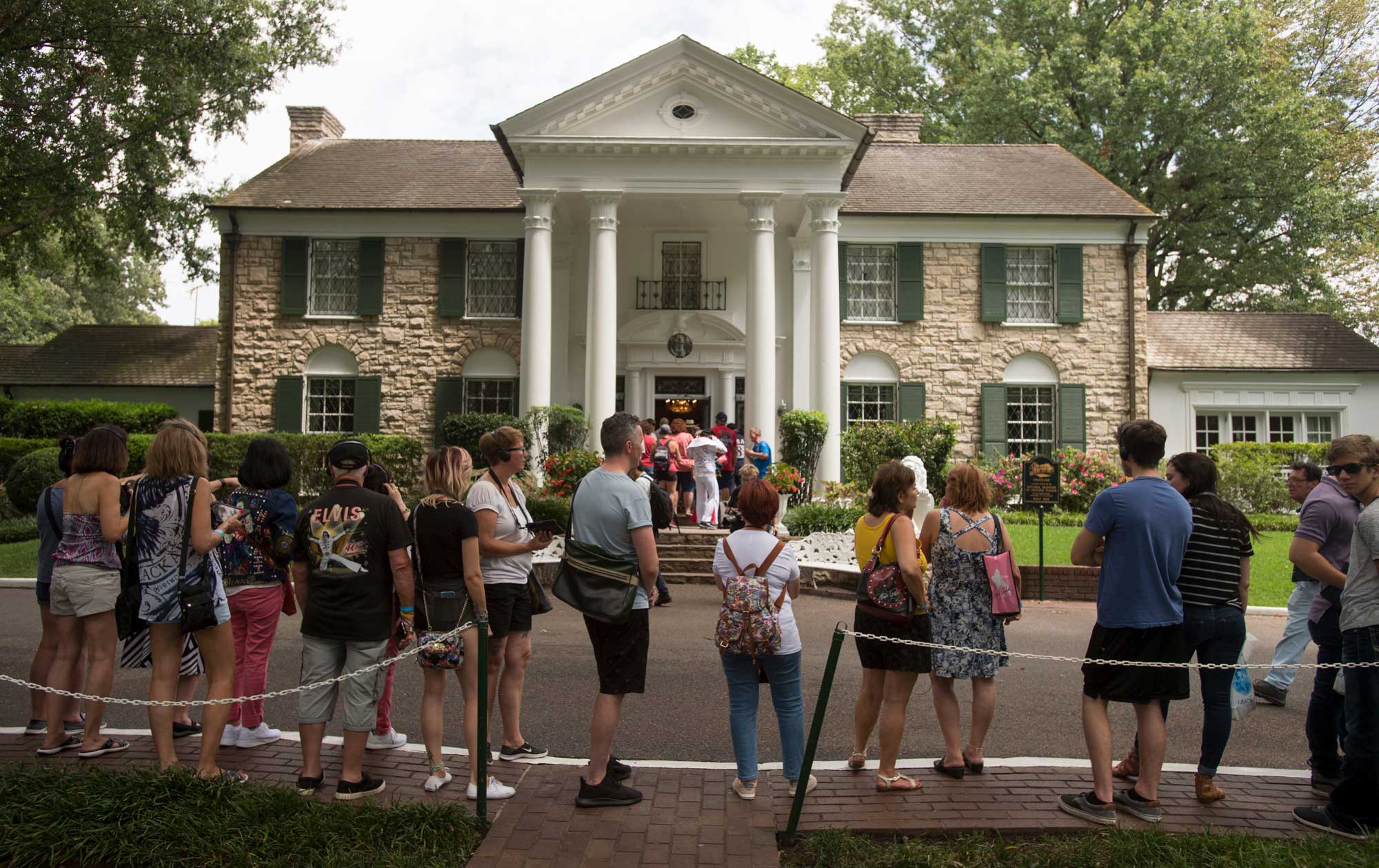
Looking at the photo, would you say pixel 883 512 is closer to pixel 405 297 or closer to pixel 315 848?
pixel 315 848

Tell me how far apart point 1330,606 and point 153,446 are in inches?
253

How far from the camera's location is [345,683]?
15.6ft

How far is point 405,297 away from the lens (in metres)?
21.1

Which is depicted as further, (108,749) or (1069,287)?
(1069,287)

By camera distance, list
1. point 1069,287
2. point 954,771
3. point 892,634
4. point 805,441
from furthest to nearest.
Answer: point 1069,287
point 805,441
point 954,771
point 892,634

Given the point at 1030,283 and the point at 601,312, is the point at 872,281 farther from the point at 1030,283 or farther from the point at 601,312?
the point at 601,312

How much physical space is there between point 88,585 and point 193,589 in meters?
0.89

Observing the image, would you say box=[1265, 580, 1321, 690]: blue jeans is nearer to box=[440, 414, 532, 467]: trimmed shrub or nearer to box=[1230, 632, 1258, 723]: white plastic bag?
box=[1230, 632, 1258, 723]: white plastic bag

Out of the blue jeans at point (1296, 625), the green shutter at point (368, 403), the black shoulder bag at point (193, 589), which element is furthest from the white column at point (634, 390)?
the black shoulder bag at point (193, 589)

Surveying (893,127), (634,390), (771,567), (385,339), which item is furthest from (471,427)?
(893,127)

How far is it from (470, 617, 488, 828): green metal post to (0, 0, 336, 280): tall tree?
15854 mm

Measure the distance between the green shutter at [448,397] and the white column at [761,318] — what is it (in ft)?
22.1

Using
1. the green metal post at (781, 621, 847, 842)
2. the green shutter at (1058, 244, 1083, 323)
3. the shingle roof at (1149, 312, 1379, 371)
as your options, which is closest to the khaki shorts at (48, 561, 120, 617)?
the green metal post at (781, 621, 847, 842)

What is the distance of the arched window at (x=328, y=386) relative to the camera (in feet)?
69.3
